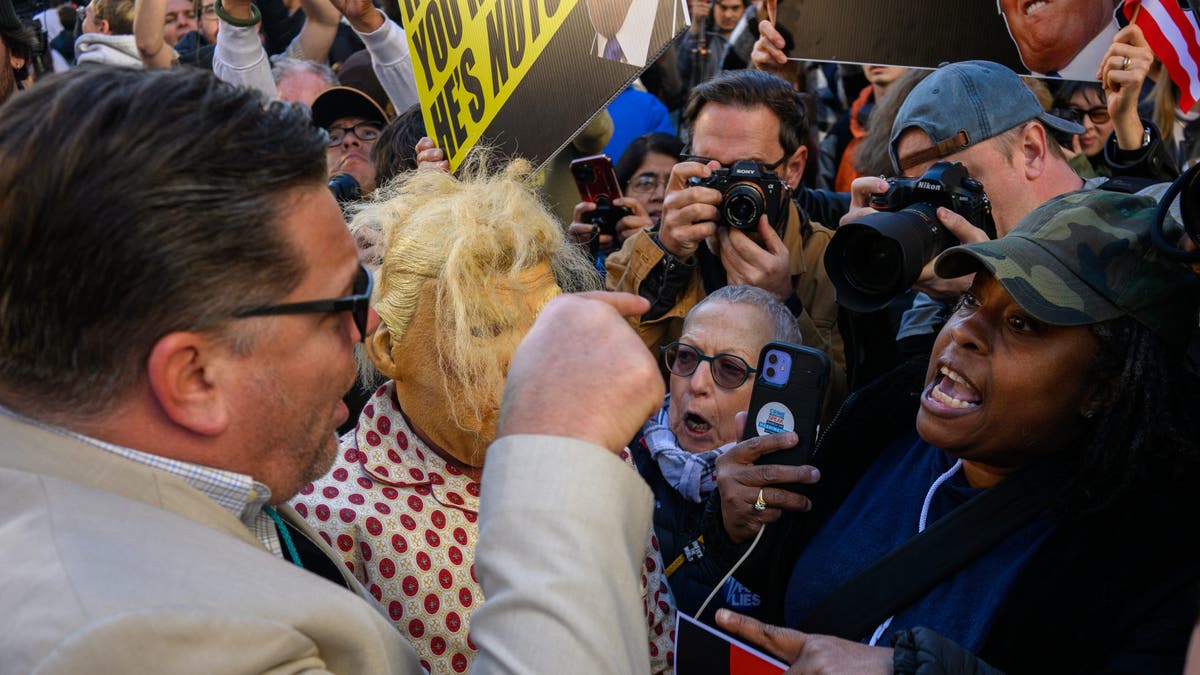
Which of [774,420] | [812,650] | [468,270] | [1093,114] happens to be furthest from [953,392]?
[1093,114]

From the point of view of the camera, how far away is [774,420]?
2.22 metres

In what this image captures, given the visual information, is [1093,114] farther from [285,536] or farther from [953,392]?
[285,536]

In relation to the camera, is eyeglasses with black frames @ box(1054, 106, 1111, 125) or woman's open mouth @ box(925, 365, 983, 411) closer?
woman's open mouth @ box(925, 365, 983, 411)

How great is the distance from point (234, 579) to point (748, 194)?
2.32 metres

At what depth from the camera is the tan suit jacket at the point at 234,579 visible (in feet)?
3.37

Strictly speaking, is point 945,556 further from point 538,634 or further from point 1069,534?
point 538,634

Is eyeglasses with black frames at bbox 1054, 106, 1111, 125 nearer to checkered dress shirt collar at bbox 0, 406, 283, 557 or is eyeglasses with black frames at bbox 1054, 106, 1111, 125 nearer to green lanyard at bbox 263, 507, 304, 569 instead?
green lanyard at bbox 263, 507, 304, 569

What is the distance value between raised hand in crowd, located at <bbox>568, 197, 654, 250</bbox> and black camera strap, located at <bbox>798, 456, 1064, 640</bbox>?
206 centimetres

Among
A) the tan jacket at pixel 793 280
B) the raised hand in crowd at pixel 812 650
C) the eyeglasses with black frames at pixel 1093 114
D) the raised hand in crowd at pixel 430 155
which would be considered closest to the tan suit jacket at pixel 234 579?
the raised hand in crowd at pixel 812 650

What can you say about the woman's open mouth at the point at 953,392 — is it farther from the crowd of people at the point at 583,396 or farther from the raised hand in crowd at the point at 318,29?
the raised hand in crowd at the point at 318,29

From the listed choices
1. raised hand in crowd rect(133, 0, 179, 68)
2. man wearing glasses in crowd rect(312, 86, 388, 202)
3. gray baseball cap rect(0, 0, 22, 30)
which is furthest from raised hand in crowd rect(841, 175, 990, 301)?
raised hand in crowd rect(133, 0, 179, 68)

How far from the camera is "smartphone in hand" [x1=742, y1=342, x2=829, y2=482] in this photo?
2.18m

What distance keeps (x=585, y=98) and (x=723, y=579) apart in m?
1.07

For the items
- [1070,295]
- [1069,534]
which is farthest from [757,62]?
[1069,534]
